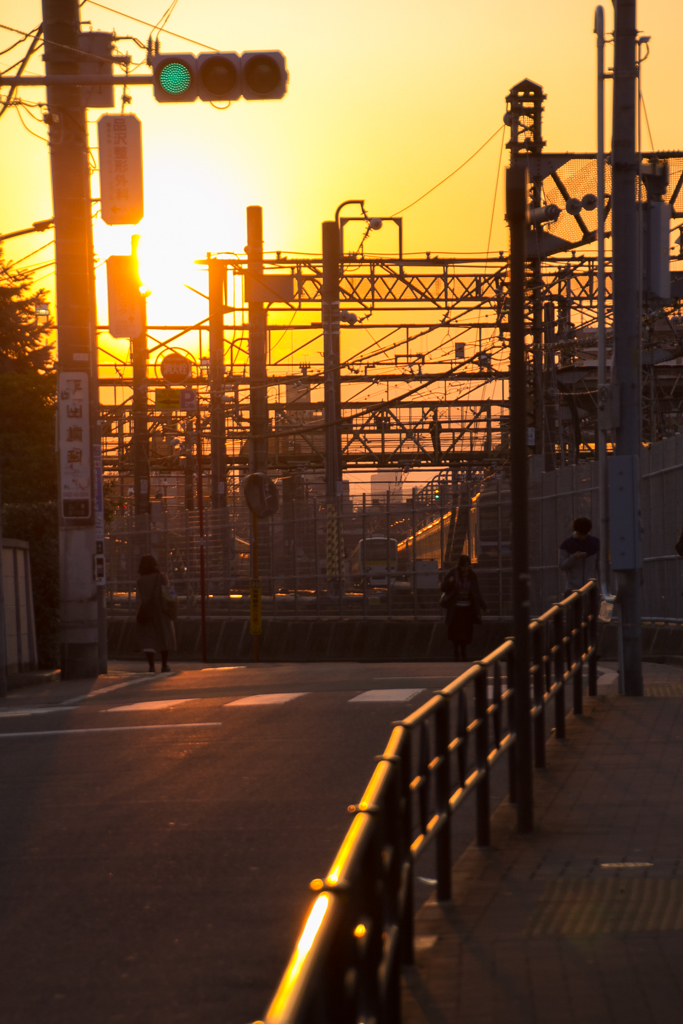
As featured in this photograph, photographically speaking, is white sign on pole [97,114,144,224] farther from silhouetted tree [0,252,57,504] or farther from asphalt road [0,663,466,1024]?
silhouetted tree [0,252,57,504]

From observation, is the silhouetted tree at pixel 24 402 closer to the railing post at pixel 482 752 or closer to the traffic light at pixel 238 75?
the traffic light at pixel 238 75

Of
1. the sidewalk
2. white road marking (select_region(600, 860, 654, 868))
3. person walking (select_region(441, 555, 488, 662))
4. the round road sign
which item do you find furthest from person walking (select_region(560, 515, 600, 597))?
the round road sign

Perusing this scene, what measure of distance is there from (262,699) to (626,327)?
522 cm

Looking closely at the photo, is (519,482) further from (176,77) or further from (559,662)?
(176,77)

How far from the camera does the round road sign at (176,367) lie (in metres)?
46.8

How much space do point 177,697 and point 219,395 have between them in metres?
27.0

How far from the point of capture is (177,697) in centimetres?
1597

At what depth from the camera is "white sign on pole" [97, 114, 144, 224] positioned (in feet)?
61.7

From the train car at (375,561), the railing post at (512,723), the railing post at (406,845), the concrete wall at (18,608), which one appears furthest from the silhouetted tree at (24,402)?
the railing post at (406,845)

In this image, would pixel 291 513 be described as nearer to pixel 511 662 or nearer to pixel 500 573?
pixel 500 573

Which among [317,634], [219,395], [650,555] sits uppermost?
[219,395]

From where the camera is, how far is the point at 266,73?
43.9 feet

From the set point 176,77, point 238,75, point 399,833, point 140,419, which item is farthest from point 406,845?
point 140,419

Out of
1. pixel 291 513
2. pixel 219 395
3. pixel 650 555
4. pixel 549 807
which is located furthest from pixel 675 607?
pixel 219 395
